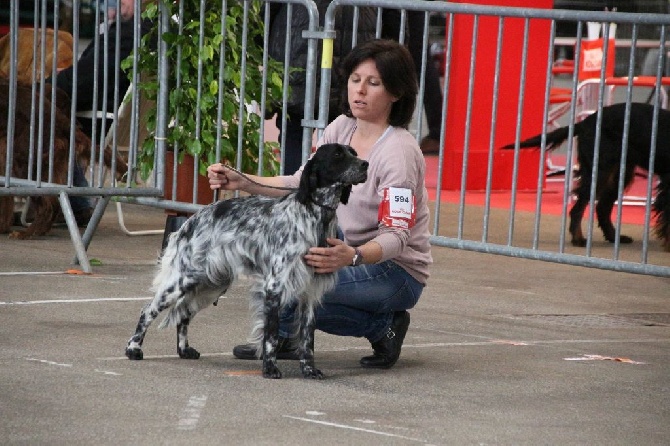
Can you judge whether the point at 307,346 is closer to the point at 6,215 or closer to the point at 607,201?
the point at 6,215

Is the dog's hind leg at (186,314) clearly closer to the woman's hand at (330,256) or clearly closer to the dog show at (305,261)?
the dog show at (305,261)

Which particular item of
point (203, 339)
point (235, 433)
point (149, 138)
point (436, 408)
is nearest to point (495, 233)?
point (149, 138)

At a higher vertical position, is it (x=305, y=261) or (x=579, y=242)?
(x=305, y=261)

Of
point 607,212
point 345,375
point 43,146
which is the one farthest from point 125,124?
point 345,375

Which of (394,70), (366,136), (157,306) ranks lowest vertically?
(157,306)

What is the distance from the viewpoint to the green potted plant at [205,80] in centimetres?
745

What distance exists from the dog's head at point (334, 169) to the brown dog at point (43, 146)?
3.45m

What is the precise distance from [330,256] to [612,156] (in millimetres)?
4307

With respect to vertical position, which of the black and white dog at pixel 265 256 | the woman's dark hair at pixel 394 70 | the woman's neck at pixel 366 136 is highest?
the woman's dark hair at pixel 394 70

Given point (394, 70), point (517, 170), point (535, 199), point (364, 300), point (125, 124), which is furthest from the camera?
point (535, 199)

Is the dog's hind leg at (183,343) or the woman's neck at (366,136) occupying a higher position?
the woman's neck at (366,136)

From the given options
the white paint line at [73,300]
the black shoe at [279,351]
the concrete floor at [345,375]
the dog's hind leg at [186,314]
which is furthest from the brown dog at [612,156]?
the dog's hind leg at [186,314]

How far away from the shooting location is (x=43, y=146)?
8102mm

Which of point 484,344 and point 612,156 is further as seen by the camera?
point 612,156
